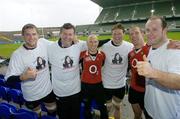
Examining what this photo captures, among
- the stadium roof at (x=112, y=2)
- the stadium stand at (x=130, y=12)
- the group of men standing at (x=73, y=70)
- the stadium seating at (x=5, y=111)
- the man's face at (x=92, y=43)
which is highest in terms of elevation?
the stadium roof at (x=112, y=2)

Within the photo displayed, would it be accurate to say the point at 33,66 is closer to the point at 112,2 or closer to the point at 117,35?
the point at 117,35

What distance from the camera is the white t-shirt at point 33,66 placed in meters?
4.12

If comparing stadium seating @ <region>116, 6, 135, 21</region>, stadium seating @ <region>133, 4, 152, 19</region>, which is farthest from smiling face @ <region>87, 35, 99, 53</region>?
stadium seating @ <region>116, 6, 135, 21</region>

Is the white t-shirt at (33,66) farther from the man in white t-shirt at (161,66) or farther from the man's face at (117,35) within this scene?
the man in white t-shirt at (161,66)

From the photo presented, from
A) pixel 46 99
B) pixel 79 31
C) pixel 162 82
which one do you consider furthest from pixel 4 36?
pixel 162 82

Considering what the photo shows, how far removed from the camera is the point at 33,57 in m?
4.19

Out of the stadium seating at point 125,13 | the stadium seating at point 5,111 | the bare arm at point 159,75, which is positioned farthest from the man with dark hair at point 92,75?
the stadium seating at point 125,13

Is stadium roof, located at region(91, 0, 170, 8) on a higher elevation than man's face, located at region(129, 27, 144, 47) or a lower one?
higher

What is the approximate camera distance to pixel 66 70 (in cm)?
431

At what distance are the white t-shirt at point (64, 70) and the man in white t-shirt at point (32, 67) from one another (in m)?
0.13

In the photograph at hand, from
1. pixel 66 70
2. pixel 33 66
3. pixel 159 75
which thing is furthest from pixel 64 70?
pixel 159 75

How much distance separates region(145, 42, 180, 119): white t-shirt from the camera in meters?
2.62

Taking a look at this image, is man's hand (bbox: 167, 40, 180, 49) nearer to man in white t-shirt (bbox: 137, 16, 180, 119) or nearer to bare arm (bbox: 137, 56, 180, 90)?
man in white t-shirt (bbox: 137, 16, 180, 119)

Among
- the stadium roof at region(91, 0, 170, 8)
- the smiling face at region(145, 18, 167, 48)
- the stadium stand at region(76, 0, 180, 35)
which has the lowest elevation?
the smiling face at region(145, 18, 167, 48)
